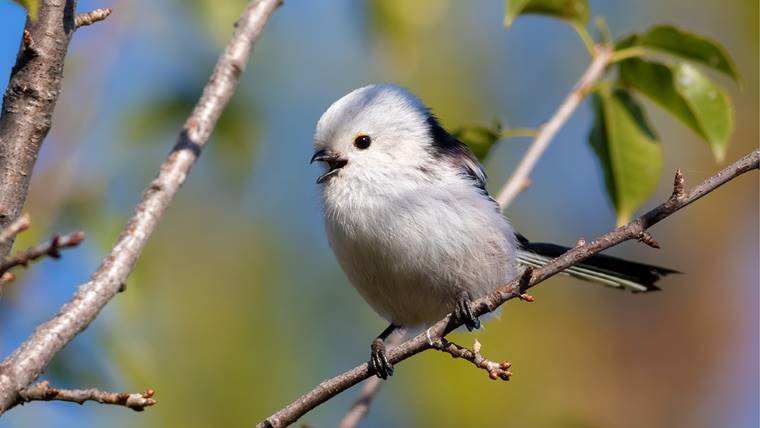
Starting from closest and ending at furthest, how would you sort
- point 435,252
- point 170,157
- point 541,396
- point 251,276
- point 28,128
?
point 28,128, point 170,157, point 435,252, point 541,396, point 251,276

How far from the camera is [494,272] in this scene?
286 centimetres

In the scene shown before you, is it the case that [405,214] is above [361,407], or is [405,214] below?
above

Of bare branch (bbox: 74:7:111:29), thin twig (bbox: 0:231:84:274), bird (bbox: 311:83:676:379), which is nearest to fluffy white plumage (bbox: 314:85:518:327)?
bird (bbox: 311:83:676:379)

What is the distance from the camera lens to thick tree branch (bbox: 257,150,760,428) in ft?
5.43

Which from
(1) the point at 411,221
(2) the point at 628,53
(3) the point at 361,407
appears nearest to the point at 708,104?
(2) the point at 628,53

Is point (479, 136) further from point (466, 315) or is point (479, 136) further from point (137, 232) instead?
point (137, 232)

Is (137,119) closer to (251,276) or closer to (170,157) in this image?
(170,157)

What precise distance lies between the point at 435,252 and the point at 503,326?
2.66 meters

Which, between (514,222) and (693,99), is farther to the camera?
(514,222)

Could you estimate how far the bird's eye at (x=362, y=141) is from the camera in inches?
118

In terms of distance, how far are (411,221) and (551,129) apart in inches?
22.4

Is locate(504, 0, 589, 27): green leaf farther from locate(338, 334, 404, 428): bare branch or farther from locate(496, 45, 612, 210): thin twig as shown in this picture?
locate(338, 334, 404, 428): bare branch

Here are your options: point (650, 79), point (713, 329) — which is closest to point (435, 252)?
point (650, 79)

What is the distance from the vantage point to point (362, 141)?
2994mm
